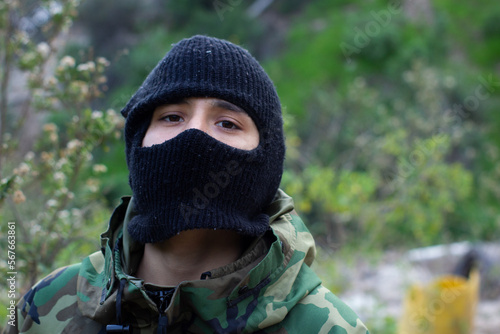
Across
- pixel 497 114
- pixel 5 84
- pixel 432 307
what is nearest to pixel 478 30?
pixel 497 114

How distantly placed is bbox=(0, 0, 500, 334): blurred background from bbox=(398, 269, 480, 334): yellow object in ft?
1.15

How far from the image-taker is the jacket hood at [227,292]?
4.76 feet

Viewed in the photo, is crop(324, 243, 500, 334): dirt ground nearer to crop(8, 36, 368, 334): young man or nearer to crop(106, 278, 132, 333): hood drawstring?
crop(8, 36, 368, 334): young man

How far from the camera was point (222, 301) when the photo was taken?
1.46 m

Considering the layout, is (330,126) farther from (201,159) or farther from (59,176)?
(201,159)

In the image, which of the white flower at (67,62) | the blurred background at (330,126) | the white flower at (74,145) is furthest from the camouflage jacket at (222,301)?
the white flower at (67,62)

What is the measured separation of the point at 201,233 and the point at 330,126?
8.92m

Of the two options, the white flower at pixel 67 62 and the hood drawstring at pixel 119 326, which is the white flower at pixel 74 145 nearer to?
the white flower at pixel 67 62

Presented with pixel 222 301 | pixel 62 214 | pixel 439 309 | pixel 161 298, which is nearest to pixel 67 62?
pixel 62 214

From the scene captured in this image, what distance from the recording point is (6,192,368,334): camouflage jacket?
145cm

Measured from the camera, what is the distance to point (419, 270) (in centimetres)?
642

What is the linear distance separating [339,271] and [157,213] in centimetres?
470

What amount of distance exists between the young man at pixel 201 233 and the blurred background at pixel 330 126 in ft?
2.25

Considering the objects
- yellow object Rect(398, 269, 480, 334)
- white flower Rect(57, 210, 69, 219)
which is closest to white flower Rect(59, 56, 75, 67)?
white flower Rect(57, 210, 69, 219)
